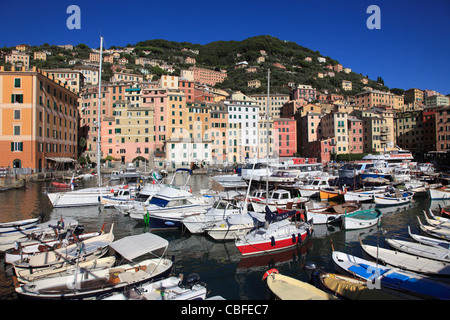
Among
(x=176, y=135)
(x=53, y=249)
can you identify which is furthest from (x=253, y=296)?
(x=176, y=135)

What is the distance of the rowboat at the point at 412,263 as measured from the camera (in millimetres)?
10250

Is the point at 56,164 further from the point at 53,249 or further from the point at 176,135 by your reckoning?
the point at 53,249

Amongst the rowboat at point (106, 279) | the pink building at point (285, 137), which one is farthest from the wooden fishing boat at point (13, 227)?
the pink building at point (285, 137)

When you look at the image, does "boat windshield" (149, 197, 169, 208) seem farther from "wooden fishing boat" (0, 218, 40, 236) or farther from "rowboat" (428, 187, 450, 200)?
"rowboat" (428, 187, 450, 200)

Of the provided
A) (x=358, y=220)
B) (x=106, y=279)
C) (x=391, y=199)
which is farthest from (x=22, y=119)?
(x=391, y=199)

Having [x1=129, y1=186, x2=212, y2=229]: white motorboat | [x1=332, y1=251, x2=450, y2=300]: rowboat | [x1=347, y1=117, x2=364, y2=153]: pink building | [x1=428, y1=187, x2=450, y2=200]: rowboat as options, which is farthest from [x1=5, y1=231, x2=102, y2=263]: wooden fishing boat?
[x1=347, y1=117, x2=364, y2=153]: pink building

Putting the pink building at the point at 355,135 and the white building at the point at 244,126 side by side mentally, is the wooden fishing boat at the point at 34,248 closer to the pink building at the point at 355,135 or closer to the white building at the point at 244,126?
the white building at the point at 244,126

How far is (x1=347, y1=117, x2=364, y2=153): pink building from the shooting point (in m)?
77.4

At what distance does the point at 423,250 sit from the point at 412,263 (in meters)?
1.63

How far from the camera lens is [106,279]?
9500mm

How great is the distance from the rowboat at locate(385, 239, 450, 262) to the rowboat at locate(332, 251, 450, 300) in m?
2.53

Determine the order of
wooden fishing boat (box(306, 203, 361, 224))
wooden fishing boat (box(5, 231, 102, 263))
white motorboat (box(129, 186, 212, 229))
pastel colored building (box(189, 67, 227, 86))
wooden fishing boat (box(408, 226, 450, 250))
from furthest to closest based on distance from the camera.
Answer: pastel colored building (box(189, 67, 227, 86)) → wooden fishing boat (box(306, 203, 361, 224)) → white motorboat (box(129, 186, 212, 229)) → wooden fishing boat (box(408, 226, 450, 250)) → wooden fishing boat (box(5, 231, 102, 263))

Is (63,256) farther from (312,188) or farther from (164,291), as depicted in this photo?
(312,188)

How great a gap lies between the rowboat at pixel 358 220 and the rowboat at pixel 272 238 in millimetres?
4424
